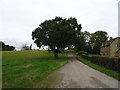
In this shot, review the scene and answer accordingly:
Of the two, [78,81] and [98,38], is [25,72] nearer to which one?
[78,81]

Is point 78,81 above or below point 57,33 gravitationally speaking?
below

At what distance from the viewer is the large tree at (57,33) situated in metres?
26.2

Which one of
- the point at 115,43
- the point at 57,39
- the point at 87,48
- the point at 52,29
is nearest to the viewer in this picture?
the point at 52,29

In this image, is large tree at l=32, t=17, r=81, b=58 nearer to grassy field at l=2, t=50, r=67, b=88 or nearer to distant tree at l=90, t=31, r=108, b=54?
grassy field at l=2, t=50, r=67, b=88

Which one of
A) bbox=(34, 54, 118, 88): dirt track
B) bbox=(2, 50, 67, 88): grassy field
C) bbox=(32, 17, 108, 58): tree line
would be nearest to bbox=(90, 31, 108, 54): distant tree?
bbox=(32, 17, 108, 58): tree line

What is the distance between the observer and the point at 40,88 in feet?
17.8

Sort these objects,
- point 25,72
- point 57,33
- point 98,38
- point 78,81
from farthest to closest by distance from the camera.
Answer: point 98,38
point 57,33
point 25,72
point 78,81

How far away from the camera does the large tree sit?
26.2 meters

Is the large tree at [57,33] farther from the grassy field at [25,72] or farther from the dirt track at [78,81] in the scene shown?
the dirt track at [78,81]

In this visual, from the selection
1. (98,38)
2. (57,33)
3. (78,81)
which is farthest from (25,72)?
(98,38)

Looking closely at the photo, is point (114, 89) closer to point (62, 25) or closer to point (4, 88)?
point (4, 88)

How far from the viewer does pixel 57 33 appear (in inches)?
1021

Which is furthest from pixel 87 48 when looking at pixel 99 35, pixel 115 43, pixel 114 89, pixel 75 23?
pixel 114 89

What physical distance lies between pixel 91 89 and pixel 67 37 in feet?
71.4
